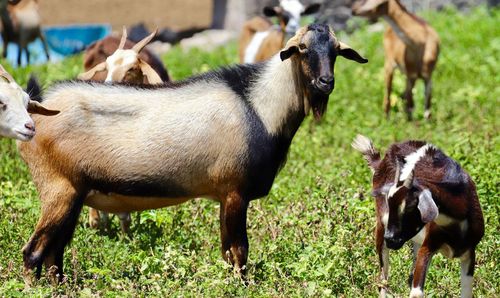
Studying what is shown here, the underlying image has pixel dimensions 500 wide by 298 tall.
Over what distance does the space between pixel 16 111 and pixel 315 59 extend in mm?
1972

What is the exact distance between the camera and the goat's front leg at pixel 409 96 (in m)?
13.5

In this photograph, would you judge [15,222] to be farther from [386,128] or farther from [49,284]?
[386,128]

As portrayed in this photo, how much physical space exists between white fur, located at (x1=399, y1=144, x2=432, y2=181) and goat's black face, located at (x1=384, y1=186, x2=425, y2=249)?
0.12m

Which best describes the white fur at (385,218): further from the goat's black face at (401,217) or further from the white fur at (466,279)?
the white fur at (466,279)

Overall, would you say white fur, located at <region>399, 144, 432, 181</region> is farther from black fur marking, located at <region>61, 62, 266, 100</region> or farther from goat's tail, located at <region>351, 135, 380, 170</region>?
black fur marking, located at <region>61, 62, 266, 100</region>

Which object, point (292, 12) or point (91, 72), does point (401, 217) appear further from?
point (292, 12)

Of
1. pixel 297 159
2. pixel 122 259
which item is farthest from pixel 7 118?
pixel 297 159

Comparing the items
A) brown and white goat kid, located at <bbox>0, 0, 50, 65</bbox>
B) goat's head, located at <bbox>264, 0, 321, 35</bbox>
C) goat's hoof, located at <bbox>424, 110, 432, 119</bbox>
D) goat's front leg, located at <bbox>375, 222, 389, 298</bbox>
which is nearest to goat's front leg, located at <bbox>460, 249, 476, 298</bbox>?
goat's front leg, located at <bbox>375, 222, 389, 298</bbox>

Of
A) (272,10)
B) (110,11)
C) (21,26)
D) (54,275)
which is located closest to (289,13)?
(272,10)

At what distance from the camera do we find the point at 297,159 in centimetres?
1107

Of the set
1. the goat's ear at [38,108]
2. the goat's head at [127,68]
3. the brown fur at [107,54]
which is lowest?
the brown fur at [107,54]

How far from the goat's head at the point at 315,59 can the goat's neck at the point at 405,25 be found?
21.6ft

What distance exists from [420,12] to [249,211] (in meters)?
10.9

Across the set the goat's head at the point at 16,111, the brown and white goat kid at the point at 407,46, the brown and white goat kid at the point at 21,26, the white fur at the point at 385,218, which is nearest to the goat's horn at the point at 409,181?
the white fur at the point at 385,218
